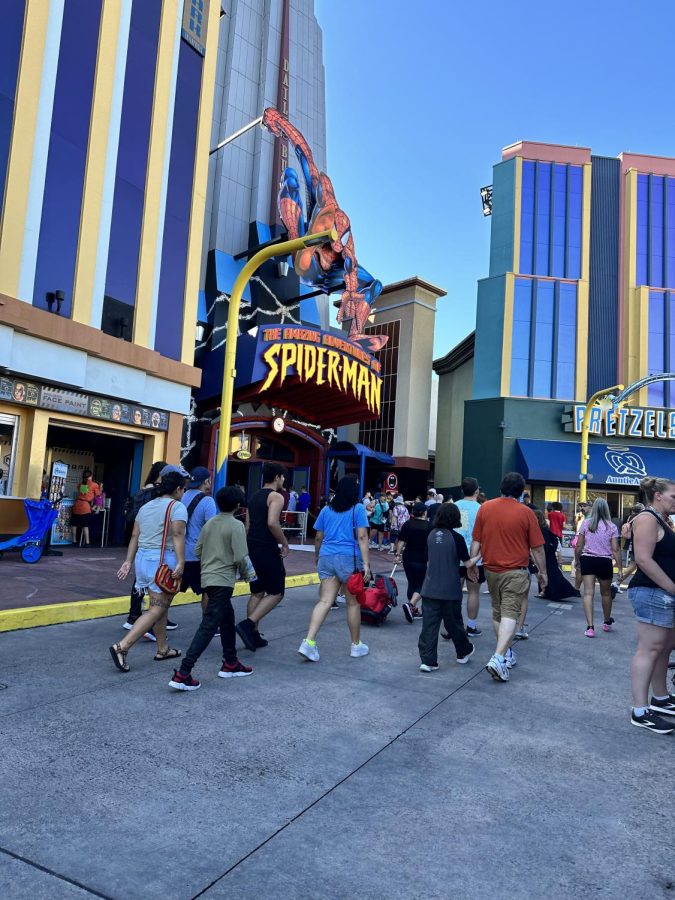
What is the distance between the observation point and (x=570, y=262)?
101 ft

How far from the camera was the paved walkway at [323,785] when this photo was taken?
8.53 feet

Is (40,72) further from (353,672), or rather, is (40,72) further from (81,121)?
(353,672)

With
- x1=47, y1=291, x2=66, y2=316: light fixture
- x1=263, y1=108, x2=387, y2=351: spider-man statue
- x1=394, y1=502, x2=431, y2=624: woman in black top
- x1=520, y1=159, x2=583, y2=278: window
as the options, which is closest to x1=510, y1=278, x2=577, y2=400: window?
x1=520, y1=159, x2=583, y2=278: window

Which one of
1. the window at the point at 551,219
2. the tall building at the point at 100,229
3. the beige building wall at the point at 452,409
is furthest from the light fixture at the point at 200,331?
the beige building wall at the point at 452,409

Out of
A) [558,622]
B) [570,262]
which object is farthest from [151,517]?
[570,262]

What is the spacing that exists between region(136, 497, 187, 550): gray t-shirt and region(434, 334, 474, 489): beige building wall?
2983cm

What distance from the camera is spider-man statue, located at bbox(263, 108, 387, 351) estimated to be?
2033 cm

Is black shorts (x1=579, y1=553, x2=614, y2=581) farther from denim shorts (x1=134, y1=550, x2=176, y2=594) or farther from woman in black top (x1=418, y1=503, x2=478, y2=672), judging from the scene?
denim shorts (x1=134, y1=550, x2=176, y2=594)

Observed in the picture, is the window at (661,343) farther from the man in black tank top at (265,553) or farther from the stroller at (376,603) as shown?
the man in black tank top at (265,553)

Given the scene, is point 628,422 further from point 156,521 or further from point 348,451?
point 156,521

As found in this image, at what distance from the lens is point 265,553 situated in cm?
670

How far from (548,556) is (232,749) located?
27.1 ft

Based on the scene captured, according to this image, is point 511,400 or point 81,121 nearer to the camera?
point 81,121

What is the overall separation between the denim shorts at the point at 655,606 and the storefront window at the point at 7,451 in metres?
11.7
